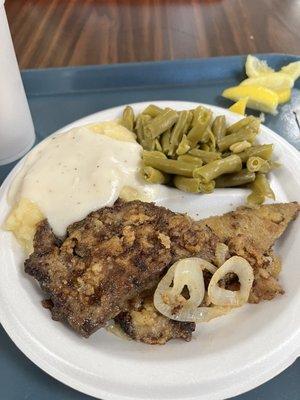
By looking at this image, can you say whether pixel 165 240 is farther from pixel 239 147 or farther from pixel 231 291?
pixel 239 147

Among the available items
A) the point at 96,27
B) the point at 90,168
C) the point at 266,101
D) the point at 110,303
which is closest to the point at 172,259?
the point at 110,303

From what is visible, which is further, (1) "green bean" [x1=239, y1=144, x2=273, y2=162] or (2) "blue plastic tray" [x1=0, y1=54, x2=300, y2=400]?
(2) "blue plastic tray" [x1=0, y1=54, x2=300, y2=400]

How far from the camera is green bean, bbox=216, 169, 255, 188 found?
87.7 inches

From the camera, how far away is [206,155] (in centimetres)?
226

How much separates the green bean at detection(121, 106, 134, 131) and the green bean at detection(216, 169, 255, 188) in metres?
0.61

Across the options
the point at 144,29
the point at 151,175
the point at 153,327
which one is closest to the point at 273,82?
the point at 151,175

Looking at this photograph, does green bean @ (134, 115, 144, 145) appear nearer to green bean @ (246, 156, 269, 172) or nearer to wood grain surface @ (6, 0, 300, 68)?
green bean @ (246, 156, 269, 172)

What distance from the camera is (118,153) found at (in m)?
2.26

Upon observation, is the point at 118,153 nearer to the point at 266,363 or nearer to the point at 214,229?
the point at 214,229

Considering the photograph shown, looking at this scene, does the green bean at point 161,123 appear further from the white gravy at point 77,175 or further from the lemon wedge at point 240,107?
the lemon wedge at point 240,107

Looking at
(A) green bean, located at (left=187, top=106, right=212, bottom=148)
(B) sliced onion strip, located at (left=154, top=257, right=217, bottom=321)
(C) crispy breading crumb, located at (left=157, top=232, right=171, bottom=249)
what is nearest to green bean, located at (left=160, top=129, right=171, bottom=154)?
(A) green bean, located at (left=187, top=106, right=212, bottom=148)

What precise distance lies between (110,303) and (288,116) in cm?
185

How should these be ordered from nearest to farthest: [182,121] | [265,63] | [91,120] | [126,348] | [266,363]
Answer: [266,363] < [126,348] < [182,121] < [91,120] < [265,63]

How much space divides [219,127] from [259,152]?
27 centimetres
